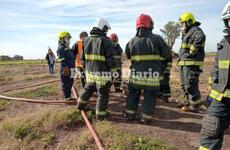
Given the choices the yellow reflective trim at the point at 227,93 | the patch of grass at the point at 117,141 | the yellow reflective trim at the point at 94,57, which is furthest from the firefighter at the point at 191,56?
the yellow reflective trim at the point at 227,93

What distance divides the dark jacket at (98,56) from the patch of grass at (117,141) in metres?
1.19

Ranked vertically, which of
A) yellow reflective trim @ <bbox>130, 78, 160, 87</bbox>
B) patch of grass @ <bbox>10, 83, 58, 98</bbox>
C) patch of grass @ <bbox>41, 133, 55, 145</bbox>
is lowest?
patch of grass @ <bbox>41, 133, 55, 145</bbox>

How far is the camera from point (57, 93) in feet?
32.9

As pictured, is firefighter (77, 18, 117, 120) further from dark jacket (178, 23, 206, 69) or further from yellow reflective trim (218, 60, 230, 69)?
yellow reflective trim (218, 60, 230, 69)

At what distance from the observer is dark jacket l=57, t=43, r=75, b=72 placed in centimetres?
793

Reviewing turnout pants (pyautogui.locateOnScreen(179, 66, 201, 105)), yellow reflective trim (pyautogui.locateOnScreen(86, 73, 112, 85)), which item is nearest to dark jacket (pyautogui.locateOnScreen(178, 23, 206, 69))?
turnout pants (pyautogui.locateOnScreen(179, 66, 201, 105))

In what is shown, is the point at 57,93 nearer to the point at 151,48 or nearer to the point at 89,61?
the point at 89,61

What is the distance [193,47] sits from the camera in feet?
22.1

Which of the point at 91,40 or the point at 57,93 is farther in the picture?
the point at 57,93

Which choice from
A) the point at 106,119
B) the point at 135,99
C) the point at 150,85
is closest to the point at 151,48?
the point at 150,85

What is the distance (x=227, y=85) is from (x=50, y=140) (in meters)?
3.77

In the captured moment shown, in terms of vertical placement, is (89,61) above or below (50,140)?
above

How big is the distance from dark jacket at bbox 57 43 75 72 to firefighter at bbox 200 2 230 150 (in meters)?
4.80

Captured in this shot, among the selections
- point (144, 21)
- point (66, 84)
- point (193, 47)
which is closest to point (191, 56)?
point (193, 47)
